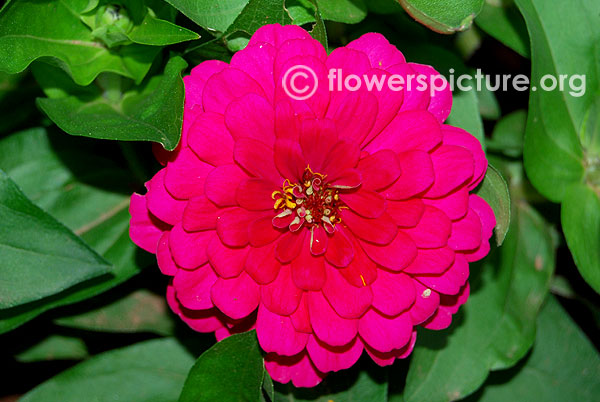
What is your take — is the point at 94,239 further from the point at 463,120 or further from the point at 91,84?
the point at 463,120

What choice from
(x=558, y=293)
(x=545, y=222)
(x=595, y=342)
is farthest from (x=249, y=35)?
(x=595, y=342)

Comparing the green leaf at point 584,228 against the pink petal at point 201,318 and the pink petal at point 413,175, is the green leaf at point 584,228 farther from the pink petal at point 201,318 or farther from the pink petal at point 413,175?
the pink petal at point 201,318

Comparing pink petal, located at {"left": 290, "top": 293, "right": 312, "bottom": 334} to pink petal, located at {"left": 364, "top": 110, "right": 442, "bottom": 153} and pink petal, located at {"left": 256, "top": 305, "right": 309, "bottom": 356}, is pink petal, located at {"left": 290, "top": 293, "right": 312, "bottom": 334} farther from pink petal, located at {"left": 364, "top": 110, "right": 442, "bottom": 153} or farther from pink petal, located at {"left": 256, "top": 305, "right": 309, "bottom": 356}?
pink petal, located at {"left": 364, "top": 110, "right": 442, "bottom": 153}

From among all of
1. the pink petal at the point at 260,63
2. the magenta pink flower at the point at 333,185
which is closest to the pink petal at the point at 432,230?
the magenta pink flower at the point at 333,185

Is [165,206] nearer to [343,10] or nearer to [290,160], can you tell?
[290,160]

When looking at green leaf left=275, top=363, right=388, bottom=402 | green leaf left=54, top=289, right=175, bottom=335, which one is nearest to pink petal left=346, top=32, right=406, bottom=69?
green leaf left=275, top=363, right=388, bottom=402
